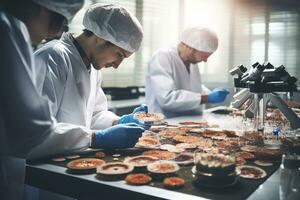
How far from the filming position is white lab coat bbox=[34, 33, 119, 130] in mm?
2100

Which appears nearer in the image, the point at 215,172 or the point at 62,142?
the point at 215,172

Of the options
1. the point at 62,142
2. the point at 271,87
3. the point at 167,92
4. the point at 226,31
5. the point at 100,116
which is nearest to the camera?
the point at 62,142

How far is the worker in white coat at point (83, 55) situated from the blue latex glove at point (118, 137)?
0.32 meters

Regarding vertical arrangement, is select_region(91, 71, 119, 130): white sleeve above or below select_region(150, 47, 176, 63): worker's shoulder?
below

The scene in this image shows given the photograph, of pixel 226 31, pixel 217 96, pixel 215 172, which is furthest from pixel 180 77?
pixel 226 31

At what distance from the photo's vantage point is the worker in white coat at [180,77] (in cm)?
408

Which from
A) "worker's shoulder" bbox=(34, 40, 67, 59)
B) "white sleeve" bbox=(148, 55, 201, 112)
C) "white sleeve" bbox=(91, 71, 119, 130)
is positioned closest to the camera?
"worker's shoulder" bbox=(34, 40, 67, 59)

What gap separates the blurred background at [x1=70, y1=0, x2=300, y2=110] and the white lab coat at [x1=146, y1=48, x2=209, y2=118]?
2.05 meters

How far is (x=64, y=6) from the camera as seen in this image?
5.16ft

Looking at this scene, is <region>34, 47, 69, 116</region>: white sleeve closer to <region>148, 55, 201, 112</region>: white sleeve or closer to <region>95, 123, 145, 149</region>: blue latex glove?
<region>95, 123, 145, 149</region>: blue latex glove

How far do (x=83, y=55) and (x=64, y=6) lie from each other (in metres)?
0.90

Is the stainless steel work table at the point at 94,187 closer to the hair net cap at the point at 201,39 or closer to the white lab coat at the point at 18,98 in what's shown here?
the white lab coat at the point at 18,98

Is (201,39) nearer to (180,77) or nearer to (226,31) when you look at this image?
(180,77)

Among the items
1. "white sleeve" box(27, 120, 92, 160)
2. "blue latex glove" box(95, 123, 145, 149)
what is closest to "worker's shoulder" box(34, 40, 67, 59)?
"white sleeve" box(27, 120, 92, 160)
